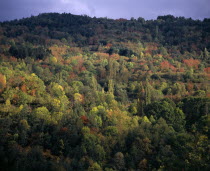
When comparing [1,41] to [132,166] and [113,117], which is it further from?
[132,166]

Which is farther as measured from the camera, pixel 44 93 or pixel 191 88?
pixel 191 88

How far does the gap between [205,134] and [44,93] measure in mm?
36273

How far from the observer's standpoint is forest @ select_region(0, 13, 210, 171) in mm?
52906

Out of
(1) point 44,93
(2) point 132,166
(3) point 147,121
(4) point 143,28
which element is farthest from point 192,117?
(4) point 143,28

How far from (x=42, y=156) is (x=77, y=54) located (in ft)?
286

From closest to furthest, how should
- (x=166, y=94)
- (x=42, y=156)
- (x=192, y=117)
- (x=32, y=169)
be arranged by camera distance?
(x=32, y=169) → (x=42, y=156) → (x=192, y=117) → (x=166, y=94)

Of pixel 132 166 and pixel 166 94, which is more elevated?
pixel 166 94

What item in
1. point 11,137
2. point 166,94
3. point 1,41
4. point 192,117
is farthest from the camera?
point 1,41

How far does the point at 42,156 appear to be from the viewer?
5291 cm

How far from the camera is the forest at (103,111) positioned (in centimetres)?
5291

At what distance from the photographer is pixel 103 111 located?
7219 cm

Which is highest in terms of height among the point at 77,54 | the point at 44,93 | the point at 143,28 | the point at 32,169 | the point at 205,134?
the point at 143,28

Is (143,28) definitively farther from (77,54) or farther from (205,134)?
(205,134)

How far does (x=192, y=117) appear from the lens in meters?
73.6
